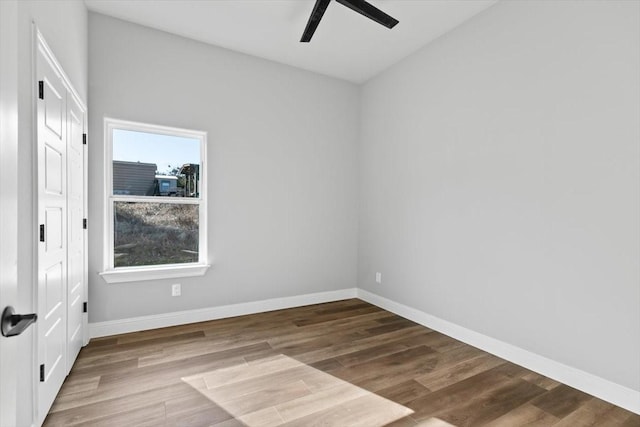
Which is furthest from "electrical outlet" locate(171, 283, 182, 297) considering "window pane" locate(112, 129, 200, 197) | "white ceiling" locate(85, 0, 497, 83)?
"white ceiling" locate(85, 0, 497, 83)

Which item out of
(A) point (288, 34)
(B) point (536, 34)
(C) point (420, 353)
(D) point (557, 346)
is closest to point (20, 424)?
(C) point (420, 353)

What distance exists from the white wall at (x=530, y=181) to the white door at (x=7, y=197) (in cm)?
305

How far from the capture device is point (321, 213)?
4.32 m

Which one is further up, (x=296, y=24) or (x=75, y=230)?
(x=296, y=24)

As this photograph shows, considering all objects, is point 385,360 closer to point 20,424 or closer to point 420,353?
point 420,353

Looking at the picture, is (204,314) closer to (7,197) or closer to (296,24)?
(7,197)

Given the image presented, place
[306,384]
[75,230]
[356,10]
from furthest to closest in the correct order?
[356,10] < [75,230] < [306,384]

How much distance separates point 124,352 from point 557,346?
3.55 m

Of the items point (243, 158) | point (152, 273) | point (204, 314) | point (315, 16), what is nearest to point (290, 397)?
point (204, 314)

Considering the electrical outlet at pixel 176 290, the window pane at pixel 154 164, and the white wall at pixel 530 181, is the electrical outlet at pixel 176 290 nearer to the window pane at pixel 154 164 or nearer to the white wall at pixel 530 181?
the window pane at pixel 154 164

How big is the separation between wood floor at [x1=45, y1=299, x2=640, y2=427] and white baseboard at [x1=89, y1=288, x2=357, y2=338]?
0.35 ft

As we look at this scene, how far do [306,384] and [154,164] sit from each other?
2659 millimetres

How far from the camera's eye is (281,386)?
7.46 ft

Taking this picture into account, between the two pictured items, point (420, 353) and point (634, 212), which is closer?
point (634, 212)
